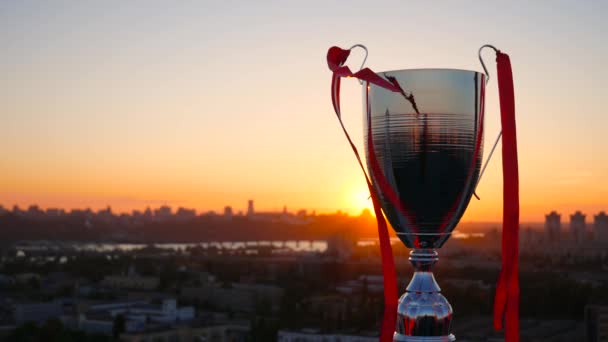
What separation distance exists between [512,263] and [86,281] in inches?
1157

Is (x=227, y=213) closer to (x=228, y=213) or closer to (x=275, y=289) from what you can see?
(x=228, y=213)

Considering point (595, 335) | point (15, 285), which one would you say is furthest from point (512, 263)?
point (15, 285)

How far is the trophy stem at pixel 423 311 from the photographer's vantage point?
90cm

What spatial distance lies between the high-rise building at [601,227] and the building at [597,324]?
19.8 meters

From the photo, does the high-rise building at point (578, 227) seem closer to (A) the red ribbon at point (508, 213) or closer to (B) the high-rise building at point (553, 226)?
(B) the high-rise building at point (553, 226)

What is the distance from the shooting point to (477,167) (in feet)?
3.07

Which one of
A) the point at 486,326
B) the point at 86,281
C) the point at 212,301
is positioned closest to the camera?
the point at 486,326

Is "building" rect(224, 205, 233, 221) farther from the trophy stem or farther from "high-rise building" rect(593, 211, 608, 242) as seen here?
the trophy stem

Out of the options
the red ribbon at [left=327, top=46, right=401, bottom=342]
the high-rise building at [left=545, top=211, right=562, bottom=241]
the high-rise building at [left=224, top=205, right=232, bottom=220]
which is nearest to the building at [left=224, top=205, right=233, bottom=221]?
the high-rise building at [left=224, top=205, right=232, bottom=220]

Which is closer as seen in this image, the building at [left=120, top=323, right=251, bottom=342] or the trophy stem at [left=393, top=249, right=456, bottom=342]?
the trophy stem at [left=393, top=249, right=456, bottom=342]

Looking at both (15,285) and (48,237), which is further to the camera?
(48,237)

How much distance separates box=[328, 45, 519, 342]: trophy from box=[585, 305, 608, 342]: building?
1165 centimetres

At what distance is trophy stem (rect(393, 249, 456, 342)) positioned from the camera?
900 mm

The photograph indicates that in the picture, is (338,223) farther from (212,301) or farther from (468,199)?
(468,199)
